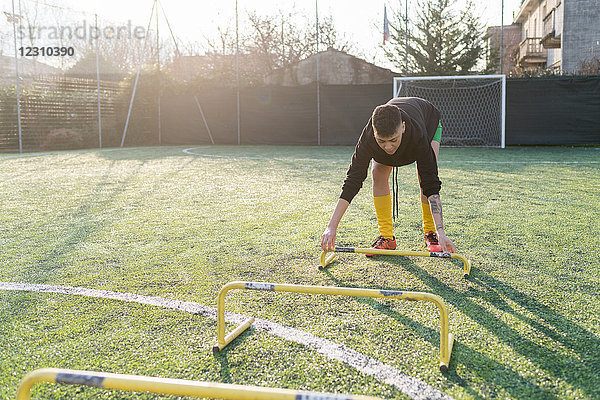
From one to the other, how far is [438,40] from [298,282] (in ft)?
66.2

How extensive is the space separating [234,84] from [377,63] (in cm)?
612

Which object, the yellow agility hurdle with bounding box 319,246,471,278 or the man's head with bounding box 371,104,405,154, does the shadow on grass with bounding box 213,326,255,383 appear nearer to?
the yellow agility hurdle with bounding box 319,246,471,278

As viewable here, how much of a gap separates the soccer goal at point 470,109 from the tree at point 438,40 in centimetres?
287

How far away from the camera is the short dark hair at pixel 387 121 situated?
2.95 m

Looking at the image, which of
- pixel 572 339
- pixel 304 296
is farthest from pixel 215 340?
pixel 572 339

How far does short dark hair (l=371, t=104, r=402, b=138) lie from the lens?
2.95 meters

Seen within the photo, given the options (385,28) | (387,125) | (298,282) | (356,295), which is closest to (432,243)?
(298,282)

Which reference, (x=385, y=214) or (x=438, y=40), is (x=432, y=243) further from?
(x=438, y=40)

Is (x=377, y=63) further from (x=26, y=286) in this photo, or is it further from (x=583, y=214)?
(x=26, y=286)

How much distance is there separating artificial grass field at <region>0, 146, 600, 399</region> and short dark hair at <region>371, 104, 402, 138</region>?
1.03 metres

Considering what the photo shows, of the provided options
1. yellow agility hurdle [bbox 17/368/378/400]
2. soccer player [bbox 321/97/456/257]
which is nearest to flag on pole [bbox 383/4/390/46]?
soccer player [bbox 321/97/456/257]

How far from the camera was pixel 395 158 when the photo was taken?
3.59m

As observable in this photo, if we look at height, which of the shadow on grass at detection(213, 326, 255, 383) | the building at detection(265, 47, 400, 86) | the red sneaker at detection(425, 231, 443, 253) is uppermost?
the building at detection(265, 47, 400, 86)

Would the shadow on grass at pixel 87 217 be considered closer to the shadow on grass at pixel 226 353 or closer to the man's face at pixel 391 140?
the shadow on grass at pixel 226 353
